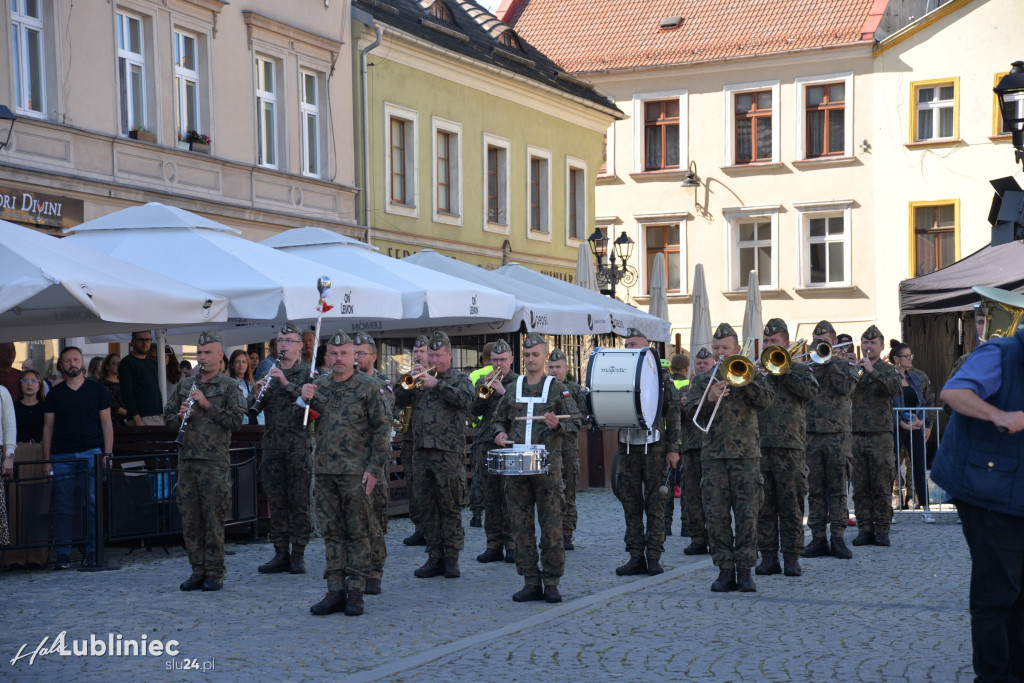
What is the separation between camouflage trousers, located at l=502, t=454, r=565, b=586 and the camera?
1008 centimetres

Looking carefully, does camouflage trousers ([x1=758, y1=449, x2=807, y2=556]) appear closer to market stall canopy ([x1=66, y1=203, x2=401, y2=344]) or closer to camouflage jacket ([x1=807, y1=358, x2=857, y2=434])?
camouflage jacket ([x1=807, y1=358, x2=857, y2=434])

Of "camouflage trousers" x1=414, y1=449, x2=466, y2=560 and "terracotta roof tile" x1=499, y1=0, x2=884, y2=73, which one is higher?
"terracotta roof tile" x1=499, y1=0, x2=884, y2=73

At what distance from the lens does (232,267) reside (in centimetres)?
1359

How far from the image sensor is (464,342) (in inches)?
989

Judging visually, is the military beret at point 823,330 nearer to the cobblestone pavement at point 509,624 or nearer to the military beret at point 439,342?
the cobblestone pavement at point 509,624

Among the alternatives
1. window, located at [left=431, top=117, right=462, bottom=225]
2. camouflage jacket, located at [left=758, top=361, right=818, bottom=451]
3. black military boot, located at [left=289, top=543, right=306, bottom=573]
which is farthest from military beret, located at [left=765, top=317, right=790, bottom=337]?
window, located at [left=431, top=117, right=462, bottom=225]

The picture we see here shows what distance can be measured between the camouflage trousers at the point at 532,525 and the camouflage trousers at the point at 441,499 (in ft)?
4.23

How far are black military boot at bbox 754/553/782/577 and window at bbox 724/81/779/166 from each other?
29.4 meters

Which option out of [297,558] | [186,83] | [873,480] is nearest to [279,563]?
[297,558]

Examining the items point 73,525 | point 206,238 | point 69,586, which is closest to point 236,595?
point 69,586

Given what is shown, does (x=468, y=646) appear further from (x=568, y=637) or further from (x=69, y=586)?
(x=69, y=586)

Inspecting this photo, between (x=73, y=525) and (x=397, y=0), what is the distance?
18.7 m

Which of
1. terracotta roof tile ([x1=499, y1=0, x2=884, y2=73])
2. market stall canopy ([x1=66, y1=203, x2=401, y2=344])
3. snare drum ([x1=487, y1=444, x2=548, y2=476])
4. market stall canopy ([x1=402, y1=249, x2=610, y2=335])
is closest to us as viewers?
snare drum ([x1=487, y1=444, x2=548, y2=476])

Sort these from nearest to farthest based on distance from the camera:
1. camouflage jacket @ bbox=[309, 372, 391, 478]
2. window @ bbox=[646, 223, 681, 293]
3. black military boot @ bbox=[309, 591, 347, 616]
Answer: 1. black military boot @ bbox=[309, 591, 347, 616]
2. camouflage jacket @ bbox=[309, 372, 391, 478]
3. window @ bbox=[646, 223, 681, 293]
